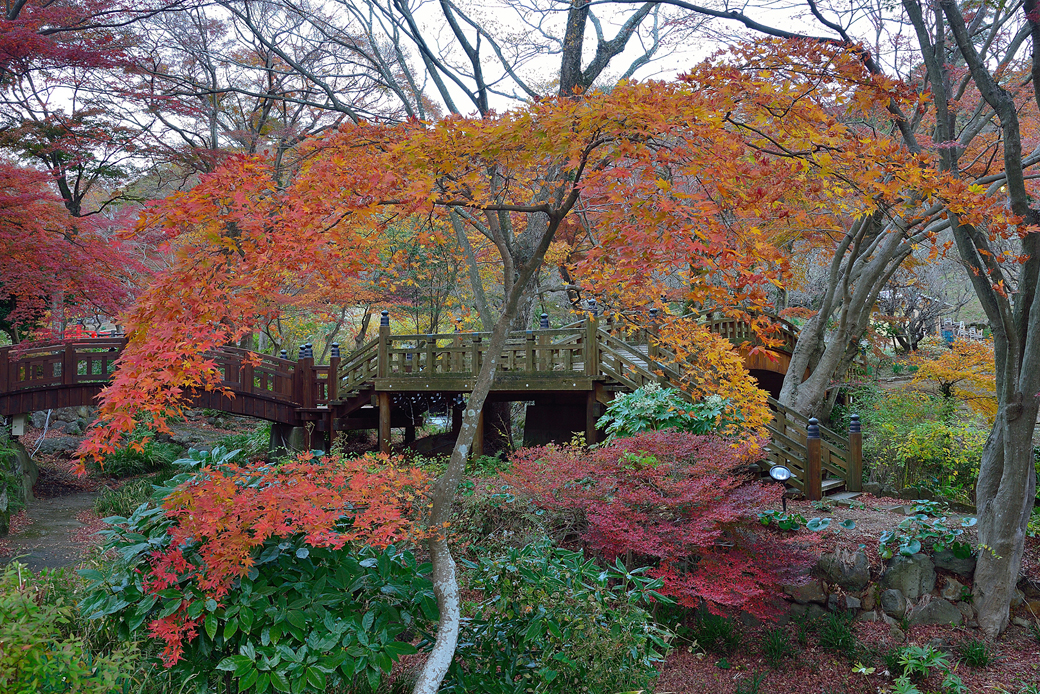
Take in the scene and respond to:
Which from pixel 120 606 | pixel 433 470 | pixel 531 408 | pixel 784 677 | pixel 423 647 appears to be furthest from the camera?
pixel 531 408

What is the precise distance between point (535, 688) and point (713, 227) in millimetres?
2905

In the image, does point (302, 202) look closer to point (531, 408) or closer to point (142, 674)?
point (142, 674)

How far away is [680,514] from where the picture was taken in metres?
5.79

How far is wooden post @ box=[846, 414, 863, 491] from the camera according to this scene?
908cm

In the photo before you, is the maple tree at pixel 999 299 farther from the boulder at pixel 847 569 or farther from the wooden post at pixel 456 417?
the wooden post at pixel 456 417

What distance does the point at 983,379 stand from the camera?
10898 millimetres

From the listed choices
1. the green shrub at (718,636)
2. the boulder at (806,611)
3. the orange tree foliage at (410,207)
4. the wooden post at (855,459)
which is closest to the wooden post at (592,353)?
the wooden post at (855,459)

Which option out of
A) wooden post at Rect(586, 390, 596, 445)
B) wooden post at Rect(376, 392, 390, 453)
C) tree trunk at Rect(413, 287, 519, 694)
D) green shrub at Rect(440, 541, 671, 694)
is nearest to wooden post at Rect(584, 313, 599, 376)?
wooden post at Rect(586, 390, 596, 445)

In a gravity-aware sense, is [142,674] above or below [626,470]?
below

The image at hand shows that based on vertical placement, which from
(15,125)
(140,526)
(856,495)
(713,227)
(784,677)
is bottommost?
(784,677)

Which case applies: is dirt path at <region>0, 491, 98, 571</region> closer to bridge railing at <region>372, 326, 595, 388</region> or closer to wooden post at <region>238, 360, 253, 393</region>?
wooden post at <region>238, 360, 253, 393</region>

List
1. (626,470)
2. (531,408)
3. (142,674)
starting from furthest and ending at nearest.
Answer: (531,408), (626,470), (142,674)

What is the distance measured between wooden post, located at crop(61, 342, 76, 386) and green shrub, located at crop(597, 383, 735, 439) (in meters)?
10.3

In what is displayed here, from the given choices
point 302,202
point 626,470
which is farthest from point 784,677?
point 302,202
